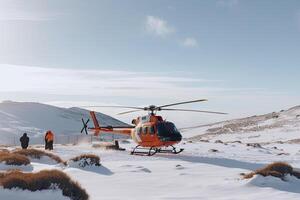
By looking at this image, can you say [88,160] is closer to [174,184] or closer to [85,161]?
[85,161]

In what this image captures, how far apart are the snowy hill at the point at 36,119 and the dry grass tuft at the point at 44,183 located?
7551 centimetres

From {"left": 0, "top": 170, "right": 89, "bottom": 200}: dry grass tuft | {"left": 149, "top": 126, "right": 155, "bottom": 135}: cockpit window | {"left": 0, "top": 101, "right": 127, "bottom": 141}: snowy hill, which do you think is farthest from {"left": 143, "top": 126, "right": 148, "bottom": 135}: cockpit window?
{"left": 0, "top": 101, "right": 127, "bottom": 141}: snowy hill

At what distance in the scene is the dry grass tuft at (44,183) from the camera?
34.0 ft

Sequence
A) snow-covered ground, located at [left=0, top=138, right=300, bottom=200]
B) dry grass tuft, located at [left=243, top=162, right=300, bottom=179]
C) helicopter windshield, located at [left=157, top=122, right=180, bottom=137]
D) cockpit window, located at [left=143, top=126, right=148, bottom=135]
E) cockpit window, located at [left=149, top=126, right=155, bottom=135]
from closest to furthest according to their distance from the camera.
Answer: snow-covered ground, located at [left=0, top=138, right=300, bottom=200], dry grass tuft, located at [left=243, top=162, right=300, bottom=179], helicopter windshield, located at [left=157, top=122, right=180, bottom=137], cockpit window, located at [left=149, top=126, right=155, bottom=135], cockpit window, located at [left=143, top=126, right=148, bottom=135]

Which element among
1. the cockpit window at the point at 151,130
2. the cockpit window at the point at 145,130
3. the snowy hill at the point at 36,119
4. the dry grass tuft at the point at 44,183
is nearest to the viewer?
the dry grass tuft at the point at 44,183

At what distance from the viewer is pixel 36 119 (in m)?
109

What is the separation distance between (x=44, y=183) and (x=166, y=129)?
661 inches

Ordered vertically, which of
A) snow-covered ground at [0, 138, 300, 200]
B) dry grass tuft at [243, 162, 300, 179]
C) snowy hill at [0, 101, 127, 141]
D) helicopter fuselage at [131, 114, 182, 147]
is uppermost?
snowy hill at [0, 101, 127, 141]

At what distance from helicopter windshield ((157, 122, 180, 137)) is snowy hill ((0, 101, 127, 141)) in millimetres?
61109

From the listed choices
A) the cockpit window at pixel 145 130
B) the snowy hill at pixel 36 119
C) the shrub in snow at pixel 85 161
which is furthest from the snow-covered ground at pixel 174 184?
the snowy hill at pixel 36 119

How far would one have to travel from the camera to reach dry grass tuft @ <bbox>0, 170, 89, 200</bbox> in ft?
34.0

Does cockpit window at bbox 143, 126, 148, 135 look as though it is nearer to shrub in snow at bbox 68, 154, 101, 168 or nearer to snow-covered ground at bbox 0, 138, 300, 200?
snow-covered ground at bbox 0, 138, 300, 200

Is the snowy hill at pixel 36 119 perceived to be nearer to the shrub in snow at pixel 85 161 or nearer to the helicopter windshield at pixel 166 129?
the helicopter windshield at pixel 166 129

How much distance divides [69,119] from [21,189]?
10928 cm
